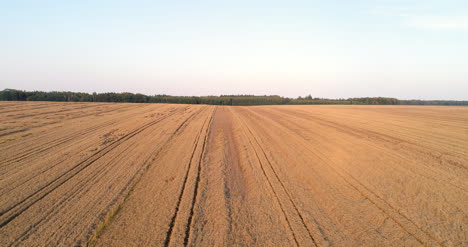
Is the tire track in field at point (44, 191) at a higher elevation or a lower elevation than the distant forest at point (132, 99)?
lower

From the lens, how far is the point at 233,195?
5.12 meters

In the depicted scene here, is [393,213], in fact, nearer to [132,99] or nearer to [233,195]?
[233,195]

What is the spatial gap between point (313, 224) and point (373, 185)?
99.2 inches

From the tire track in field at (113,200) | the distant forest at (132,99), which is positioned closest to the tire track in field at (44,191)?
the tire track in field at (113,200)

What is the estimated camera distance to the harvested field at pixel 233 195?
3.63 meters

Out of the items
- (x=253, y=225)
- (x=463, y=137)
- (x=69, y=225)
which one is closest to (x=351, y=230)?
(x=253, y=225)

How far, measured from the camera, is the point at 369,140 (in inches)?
405

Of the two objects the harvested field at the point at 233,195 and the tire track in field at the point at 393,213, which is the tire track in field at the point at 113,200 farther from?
the tire track in field at the point at 393,213

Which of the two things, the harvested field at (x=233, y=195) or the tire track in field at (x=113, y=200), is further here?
the tire track in field at (x=113, y=200)

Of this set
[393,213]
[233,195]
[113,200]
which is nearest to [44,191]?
[113,200]

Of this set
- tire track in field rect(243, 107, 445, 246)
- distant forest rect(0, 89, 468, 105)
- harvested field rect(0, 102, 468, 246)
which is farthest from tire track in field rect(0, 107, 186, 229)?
distant forest rect(0, 89, 468, 105)

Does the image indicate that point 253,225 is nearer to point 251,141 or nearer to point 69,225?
point 69,225

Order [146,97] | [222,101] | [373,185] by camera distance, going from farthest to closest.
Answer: [222,101] → [146,97] → [373,185]

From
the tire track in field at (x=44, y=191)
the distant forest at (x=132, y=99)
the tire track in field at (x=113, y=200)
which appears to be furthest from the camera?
the distant forest at (x=132, y=99)
